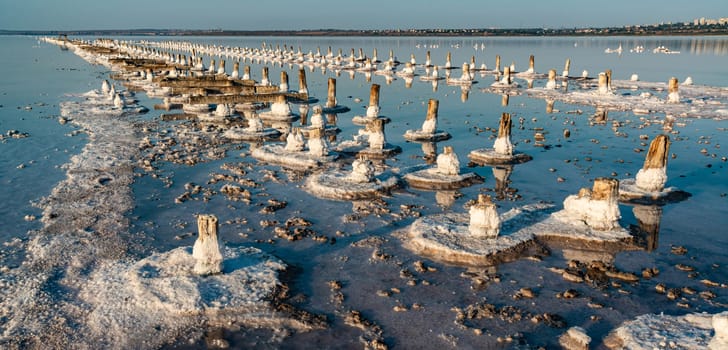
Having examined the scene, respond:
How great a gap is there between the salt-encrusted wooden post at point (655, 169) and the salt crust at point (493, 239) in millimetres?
3918

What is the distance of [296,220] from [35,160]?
1220 centimetres

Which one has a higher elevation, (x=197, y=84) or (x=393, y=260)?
(x=197, y=84)

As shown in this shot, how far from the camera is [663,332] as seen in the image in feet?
28.4

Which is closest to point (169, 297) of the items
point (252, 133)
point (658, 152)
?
point (658, 152)

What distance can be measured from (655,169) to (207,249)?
13.2 meters

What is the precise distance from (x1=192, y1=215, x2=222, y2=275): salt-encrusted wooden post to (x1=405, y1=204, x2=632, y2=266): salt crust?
4434mm

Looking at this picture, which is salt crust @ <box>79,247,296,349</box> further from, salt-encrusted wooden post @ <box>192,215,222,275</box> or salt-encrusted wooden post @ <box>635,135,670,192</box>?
salt-encrusted wooden post @ <box>635,135,670,192</box>

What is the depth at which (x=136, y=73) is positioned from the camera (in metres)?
55.8

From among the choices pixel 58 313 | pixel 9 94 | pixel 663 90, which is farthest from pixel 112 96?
pixel 663 90

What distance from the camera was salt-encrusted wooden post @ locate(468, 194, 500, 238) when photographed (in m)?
12.1

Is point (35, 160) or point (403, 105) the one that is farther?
point (403, 105)

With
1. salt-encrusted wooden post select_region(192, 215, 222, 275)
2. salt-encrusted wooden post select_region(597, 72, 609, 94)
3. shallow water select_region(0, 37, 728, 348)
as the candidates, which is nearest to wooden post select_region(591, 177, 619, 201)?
shallow water select_region(0, 37, 728, 348)

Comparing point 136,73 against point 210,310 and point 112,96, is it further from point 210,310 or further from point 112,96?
point 210,310

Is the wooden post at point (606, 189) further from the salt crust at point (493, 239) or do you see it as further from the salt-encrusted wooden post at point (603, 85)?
the salt-encrusted wooden post at point (603, 85)
